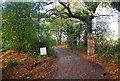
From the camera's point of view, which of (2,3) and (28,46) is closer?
(2,3)

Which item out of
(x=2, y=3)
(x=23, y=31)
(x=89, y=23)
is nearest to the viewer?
(x=2, y=3)

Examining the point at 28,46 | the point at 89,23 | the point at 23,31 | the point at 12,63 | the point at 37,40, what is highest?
the point at 89,23

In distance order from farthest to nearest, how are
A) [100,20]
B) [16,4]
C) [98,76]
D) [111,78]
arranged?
1. [100,20]
2. [16,4]
3. [98,76]
4. [111,78]

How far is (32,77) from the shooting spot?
13.5 feet

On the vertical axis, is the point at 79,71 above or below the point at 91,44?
below

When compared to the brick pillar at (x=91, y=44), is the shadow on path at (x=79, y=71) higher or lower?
lower

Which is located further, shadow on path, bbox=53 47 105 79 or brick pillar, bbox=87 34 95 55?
brick pillar, bbox=87 34 95 55

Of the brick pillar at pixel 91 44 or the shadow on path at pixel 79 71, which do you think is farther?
the brick pillar at pixel 91 44

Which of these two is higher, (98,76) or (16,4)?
(16,4)

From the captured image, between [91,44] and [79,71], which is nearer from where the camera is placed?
[79,71]

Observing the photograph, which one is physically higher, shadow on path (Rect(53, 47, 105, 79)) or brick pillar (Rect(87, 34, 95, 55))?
brick pillar (Rect(87, 34, 95, 55))

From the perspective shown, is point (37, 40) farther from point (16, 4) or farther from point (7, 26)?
point (16, 4)

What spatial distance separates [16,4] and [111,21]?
11.9 meters

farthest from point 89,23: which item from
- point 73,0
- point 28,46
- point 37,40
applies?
point 28,46
